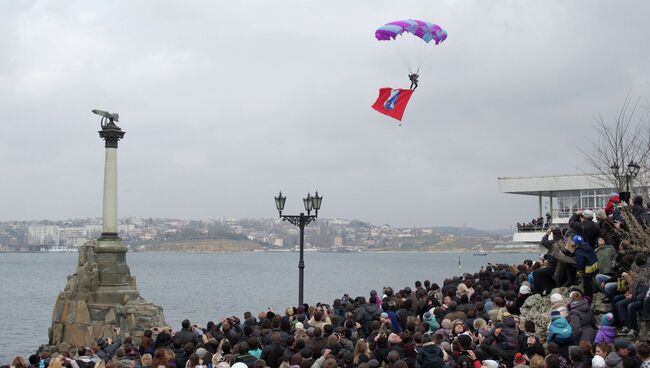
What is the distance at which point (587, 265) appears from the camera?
12516 mm

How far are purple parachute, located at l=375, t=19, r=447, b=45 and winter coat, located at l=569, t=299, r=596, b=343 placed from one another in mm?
12815

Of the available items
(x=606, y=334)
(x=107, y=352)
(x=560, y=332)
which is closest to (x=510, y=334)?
(x=560, y=332)

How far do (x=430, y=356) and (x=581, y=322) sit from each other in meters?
2.27

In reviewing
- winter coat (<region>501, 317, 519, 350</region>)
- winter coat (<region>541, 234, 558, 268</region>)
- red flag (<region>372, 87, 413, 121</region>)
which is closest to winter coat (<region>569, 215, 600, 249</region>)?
winter coat (<region>541, 234, 558, 268</region>)

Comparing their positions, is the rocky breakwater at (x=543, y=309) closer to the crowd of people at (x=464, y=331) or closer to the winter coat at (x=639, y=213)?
the crowd of people at (x=464, y=331)

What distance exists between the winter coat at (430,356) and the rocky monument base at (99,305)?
46.3 feet

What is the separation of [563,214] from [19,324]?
3527cm

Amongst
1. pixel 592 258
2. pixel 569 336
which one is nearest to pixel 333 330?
pixel 569 336

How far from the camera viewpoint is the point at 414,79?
23.3 m

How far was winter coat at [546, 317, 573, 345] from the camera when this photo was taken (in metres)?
10.4

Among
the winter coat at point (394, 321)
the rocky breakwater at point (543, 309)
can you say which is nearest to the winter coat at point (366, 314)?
the winter coat at point (394, 321)

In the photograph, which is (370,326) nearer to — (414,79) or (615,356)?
(615,356)

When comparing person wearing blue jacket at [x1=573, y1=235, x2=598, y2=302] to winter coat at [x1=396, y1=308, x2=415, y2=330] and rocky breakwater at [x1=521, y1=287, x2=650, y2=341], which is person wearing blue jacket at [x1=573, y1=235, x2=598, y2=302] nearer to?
rocky breakwater at [x1=521, y1=287, x2=650, y2=341]

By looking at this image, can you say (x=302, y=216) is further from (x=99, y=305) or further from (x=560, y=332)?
(x=560, y=332)
